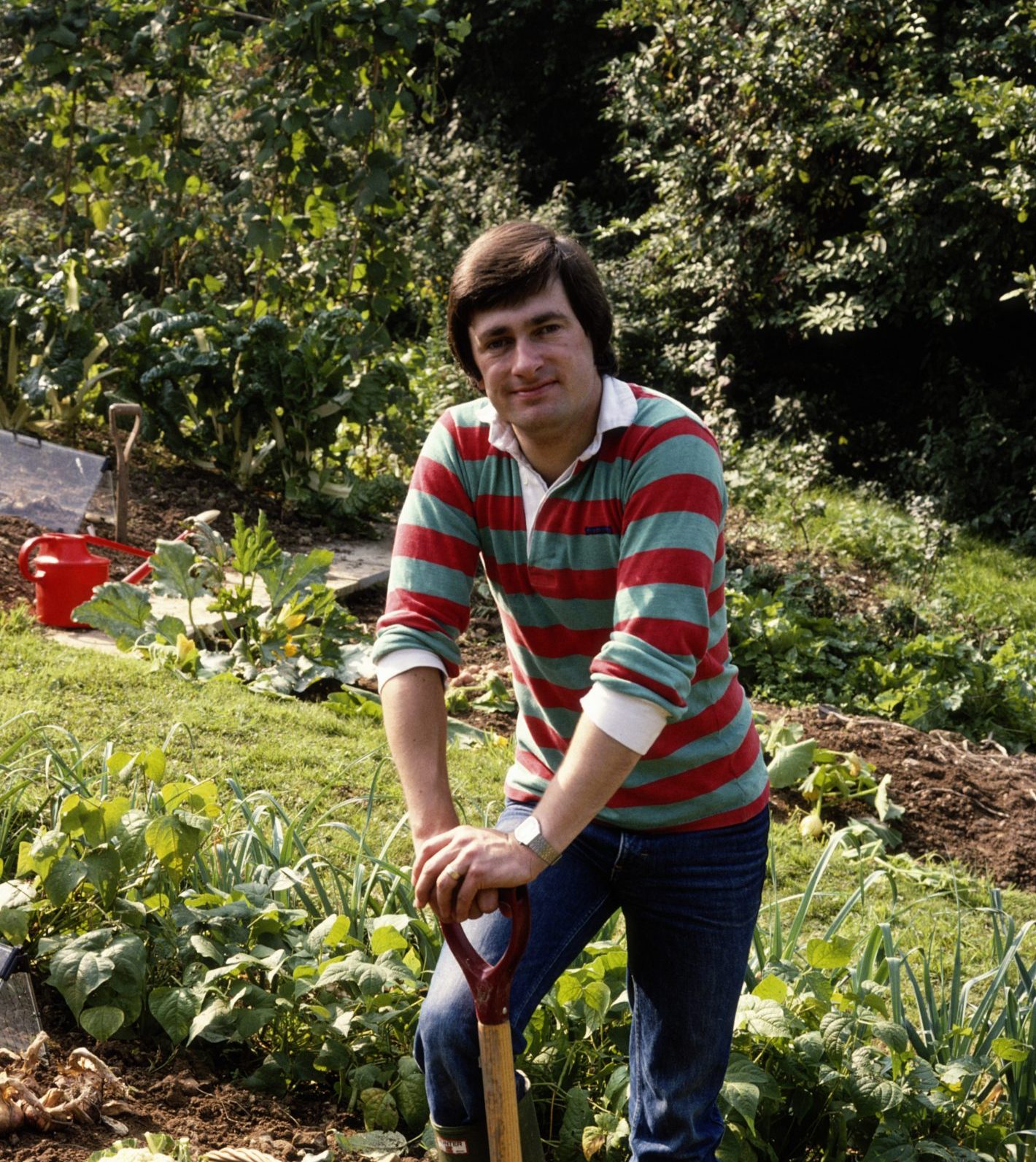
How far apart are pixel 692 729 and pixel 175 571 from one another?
3466mm

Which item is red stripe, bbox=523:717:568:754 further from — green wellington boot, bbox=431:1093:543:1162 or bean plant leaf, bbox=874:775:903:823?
bean plant leaf, bbox=874:775:903:823

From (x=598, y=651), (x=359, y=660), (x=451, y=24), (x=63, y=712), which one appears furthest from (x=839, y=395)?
(x=598, y=651)

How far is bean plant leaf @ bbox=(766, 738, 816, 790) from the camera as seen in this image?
4.18m

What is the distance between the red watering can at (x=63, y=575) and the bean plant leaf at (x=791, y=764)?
2708 mm

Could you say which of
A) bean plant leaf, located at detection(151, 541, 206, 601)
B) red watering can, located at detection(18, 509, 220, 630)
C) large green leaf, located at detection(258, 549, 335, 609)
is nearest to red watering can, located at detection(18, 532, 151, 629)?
red watering can, located at detection(18, 509, 220, 630)

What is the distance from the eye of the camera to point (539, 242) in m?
1.82

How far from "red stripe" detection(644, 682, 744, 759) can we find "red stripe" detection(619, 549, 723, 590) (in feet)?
0.83

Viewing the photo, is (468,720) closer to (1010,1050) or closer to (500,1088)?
(1010,1050)

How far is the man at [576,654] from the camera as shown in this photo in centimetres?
→ 178

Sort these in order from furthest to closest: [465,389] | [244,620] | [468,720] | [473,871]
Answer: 1. [465,389]
2. [244,620]
3. [468,720]
4. [473,871]

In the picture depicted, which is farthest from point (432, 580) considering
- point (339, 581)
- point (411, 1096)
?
point (339, 581)

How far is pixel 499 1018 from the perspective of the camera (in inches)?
65.9

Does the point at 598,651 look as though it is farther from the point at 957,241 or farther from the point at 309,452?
the point at 957,241

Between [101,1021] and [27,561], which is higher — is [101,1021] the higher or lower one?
the lower one
